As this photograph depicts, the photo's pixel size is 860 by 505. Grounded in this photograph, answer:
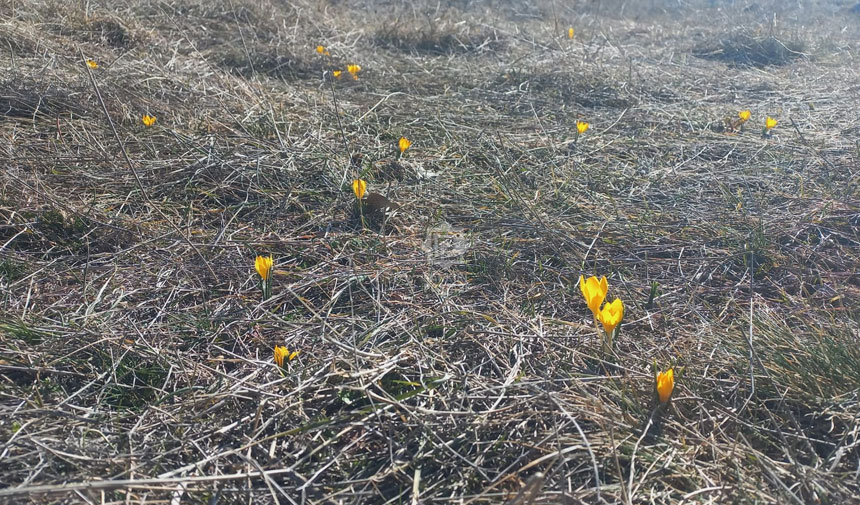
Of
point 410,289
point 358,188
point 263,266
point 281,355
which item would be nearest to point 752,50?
point 358,188

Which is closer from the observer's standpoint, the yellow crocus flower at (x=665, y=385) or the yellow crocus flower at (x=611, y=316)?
the yellow crocus flower at (x=665, y=385)

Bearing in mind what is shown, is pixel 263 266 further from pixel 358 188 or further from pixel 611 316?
pixel 611 316

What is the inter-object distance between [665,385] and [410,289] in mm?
1001

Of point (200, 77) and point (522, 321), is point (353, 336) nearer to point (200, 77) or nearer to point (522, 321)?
point (522, 321)

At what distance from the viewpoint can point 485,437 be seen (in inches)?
65.3

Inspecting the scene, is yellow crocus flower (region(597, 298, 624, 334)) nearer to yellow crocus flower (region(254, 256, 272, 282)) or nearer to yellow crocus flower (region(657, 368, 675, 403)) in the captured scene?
yellow crocus flower (region(657, 368, 675, 403))

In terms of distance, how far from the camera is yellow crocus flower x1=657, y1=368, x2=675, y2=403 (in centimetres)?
166

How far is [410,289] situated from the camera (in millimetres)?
2316

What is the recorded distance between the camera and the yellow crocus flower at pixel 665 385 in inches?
65.2

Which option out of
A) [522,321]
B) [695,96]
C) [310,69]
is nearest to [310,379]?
[522,321]

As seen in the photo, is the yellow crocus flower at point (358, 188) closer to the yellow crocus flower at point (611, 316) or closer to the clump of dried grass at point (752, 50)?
the yellow crocus flower at point (611, 316)

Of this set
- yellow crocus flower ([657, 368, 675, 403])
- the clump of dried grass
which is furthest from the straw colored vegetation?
the clump of dried grass

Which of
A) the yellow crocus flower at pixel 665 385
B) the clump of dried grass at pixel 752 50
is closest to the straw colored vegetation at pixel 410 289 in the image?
Result: the yellow crocus flower at pixel 665 385

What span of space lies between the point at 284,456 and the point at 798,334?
5.68ft
